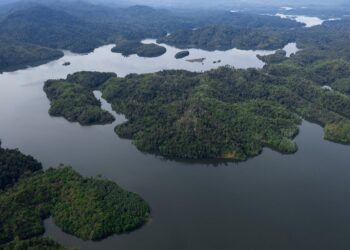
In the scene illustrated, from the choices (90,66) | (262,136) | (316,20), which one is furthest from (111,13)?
(262,136)

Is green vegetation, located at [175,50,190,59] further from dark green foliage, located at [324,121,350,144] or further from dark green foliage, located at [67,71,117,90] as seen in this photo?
dark green foliage, located at [324,121,350,144]

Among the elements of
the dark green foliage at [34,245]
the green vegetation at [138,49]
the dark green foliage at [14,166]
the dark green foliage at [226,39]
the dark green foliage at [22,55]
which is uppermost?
the dark green foliage at [34,245]

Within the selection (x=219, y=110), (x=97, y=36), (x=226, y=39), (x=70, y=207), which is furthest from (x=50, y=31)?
(x=70, y=207)

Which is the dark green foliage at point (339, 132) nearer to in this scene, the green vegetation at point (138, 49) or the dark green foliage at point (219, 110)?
the dark green foliage at point (219, 110)

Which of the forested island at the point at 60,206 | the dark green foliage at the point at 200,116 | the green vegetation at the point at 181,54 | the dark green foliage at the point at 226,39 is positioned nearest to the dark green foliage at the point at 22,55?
the green vegetation at the point at 181,54

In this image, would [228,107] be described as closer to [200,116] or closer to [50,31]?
[200,116]

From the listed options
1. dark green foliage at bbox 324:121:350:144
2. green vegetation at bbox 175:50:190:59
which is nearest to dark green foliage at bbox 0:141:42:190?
dark green foliage at bbox 324:121:350:144

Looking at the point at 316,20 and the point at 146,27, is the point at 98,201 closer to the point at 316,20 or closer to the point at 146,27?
the point at 146,27
